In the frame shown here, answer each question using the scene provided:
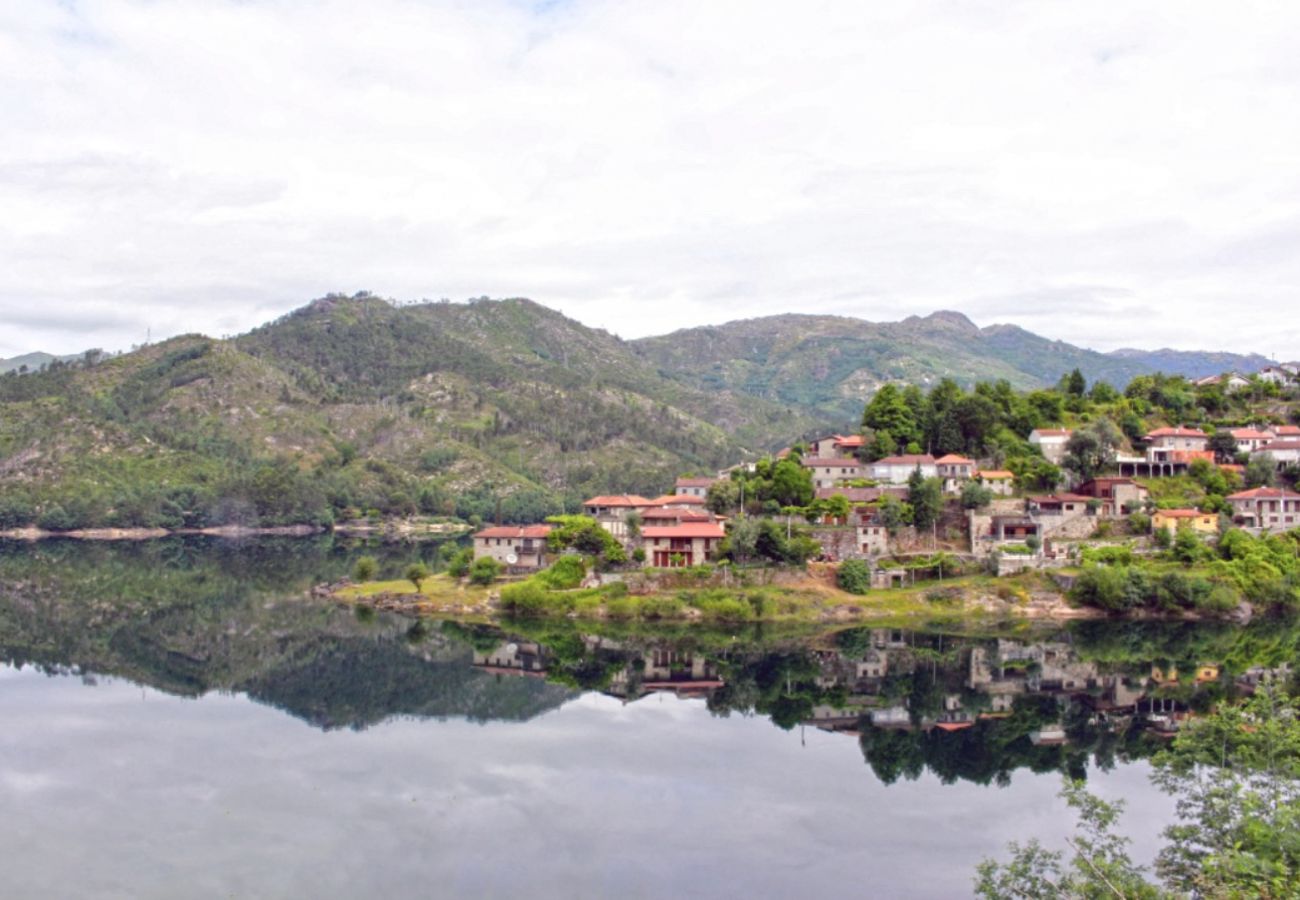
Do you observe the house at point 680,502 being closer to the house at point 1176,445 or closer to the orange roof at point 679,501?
the orange roof at point 679,501

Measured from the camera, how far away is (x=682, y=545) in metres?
69.7

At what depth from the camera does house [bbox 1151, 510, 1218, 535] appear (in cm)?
7031

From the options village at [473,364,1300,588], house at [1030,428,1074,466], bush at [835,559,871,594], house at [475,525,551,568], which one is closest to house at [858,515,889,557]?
village at [473,364,1300,588]

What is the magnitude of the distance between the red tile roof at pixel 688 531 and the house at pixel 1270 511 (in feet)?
115

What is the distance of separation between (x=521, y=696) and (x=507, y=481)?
4831 inches

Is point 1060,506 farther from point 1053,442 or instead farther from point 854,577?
point 854,577

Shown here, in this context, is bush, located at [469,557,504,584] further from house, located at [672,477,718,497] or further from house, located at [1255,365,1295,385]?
house, located at [1255,365,1295,385]

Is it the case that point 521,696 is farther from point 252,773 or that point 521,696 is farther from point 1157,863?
point 1157,863

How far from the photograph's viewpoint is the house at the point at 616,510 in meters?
76.7

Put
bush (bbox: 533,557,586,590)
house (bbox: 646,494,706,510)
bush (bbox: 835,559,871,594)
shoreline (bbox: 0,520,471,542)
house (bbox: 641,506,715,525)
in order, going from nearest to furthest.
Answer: bush (bbox: 835,559,871,594) → bush (bbox: 533,557,586,590) → house (bbox: 641,506,715,525) → house (bbox: 646,494,706,510) → shoreline (bbox: 0,520,471,542)

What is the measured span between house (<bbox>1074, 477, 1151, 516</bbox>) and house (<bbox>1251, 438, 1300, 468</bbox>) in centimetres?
1229

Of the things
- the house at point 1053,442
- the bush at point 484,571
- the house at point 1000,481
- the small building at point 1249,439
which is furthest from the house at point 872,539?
the small building at point 1249,439

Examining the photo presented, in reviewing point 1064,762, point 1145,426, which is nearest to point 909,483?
point 1145,426

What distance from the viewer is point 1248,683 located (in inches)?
1916
